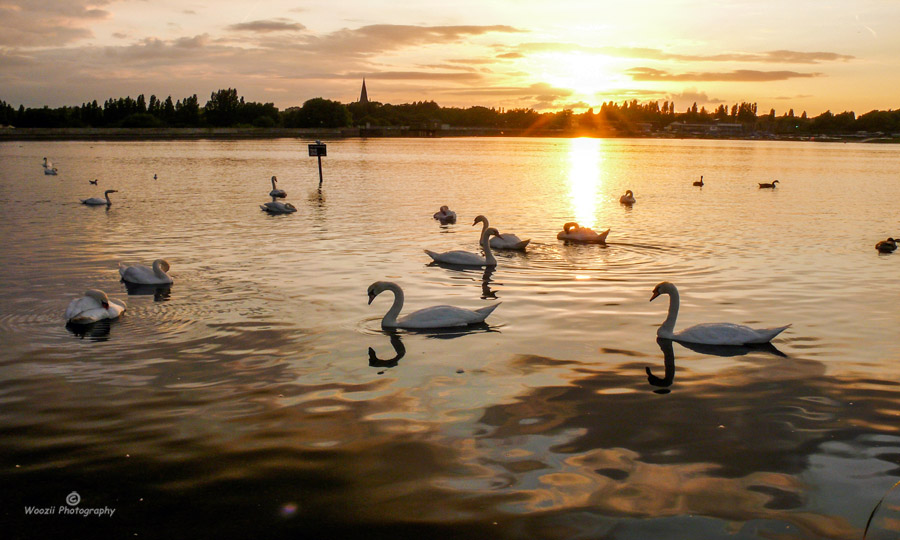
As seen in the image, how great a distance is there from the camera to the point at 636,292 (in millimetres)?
14695

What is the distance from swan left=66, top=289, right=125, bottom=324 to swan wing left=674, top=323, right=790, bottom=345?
925 cm

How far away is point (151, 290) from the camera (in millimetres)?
14344

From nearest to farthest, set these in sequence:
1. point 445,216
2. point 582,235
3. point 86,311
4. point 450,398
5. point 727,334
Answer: point 450,398
point 727,334
point 86,311
point 582,235
point 445,216

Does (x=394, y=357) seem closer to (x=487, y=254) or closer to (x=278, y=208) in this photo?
(x=487, y=254)

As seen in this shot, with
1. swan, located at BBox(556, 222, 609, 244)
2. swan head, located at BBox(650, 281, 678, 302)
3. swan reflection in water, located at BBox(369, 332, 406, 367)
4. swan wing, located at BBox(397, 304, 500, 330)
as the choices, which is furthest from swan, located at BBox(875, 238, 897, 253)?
swan reflection in water, located at BBox(369, 332, 406, 367)

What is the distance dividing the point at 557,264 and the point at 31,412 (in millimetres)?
12199

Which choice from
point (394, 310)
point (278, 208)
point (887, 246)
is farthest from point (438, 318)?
point (278, 208)

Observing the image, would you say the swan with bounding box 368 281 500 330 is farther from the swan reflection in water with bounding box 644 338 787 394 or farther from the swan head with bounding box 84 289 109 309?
the swan head with bounding box 84 289 109 309

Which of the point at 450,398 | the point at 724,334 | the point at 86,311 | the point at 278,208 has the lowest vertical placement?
the point at 450,398

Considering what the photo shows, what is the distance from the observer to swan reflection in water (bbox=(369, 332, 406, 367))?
10133 mm

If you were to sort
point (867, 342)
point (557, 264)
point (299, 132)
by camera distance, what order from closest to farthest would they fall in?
point (867, 342) < point (557, 264) < point (299, 132)

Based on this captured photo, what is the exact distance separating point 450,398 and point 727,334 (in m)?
4.67

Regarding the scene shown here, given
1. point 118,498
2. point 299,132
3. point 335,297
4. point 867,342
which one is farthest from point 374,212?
point 299,132

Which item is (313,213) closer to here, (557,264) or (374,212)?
(374,212)
